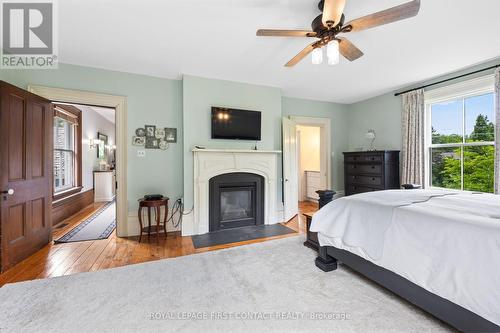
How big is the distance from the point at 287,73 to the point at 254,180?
1877 millimetres

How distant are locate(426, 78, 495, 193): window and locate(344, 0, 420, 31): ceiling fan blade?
108 inches

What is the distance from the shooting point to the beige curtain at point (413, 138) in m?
3.88

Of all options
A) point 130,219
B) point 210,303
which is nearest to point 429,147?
point 210,303

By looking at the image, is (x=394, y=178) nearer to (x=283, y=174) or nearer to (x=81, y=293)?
(x=283, y=174)

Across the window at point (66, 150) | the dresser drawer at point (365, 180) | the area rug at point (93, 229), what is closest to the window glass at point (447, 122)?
the dresser drawer at point (365, 180)

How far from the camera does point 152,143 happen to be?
3.59 m

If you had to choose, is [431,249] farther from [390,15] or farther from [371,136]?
[371,136]

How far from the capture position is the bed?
3.84 feet

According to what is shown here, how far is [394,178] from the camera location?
4.11m

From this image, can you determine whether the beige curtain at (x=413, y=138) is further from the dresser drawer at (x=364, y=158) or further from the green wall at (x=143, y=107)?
the green wall at (x=143, y=107)

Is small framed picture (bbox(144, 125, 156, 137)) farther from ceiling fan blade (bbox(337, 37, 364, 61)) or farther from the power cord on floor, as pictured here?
ceiling fan blade (bbox(337, 37, 364, 61))

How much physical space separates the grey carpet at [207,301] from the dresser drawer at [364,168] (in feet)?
8.09

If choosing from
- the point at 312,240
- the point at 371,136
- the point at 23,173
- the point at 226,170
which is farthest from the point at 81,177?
the point at 371,136

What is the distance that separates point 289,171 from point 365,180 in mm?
1527
